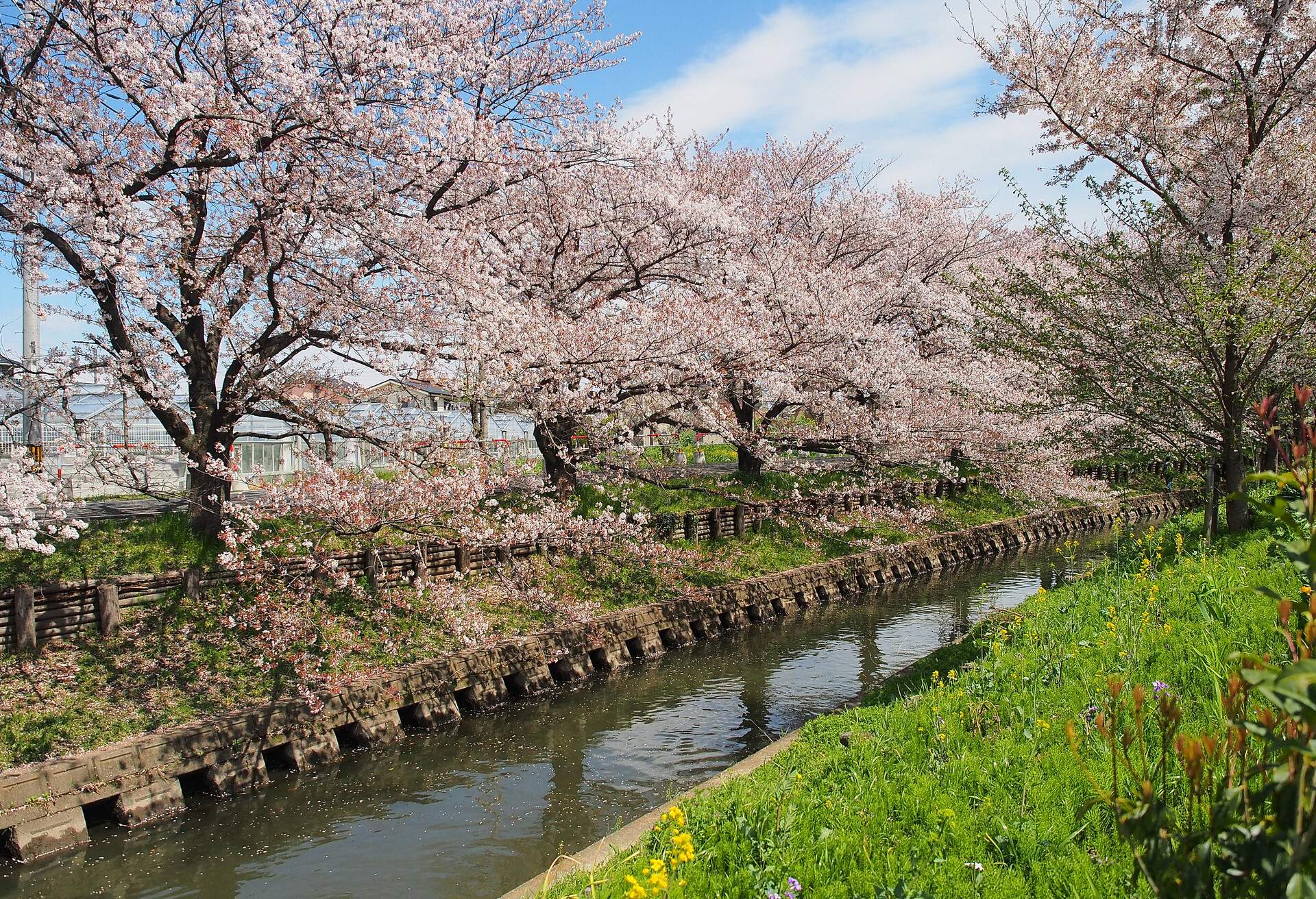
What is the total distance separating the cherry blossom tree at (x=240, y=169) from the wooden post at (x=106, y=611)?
5.31 ft

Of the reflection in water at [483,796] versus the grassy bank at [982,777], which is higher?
the grassy bank at [982,777]

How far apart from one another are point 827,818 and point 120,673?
871 centimetres

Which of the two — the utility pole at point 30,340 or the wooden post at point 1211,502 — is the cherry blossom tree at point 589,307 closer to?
the utility pole at point 30,340

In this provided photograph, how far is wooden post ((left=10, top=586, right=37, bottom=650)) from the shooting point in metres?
9.47

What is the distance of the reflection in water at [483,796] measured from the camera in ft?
24.6

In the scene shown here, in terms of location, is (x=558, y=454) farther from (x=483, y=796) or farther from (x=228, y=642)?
(x=483, y=796)

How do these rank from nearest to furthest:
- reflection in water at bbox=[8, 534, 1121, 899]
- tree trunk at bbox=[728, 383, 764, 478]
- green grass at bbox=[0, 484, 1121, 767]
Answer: reflection in water at bbox=[8, 534, 1121, 899] → green grass at bbox=[0, 484, 1121, 767] → tree trunk at bbox=[728, 383, 764, 478]

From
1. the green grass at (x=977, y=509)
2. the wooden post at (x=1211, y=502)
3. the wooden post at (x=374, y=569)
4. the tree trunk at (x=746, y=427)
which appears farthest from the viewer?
the green grass at (x=977, y=509)

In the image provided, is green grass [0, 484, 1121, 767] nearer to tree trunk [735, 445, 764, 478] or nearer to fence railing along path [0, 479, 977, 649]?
fence railing along path [0, 479, 977, 649]

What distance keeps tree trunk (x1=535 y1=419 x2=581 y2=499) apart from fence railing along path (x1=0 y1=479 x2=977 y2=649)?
163 cm

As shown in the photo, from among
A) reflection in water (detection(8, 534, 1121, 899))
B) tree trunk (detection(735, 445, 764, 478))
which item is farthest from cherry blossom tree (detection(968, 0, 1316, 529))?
tree trunk (detection(735, 445, 764, 478))

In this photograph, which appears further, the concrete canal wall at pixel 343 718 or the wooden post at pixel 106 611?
the wooden post at pixel 106 611

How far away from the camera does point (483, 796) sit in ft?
29.9

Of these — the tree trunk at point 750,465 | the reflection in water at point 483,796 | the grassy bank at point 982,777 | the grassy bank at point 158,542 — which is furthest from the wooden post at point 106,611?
the tree trunk at point 750,465
